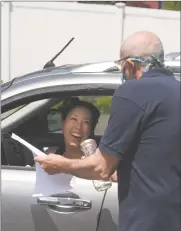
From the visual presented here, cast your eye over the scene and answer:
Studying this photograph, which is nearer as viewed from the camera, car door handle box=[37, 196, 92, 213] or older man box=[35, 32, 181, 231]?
older man box=[35, 32, 181, 231]

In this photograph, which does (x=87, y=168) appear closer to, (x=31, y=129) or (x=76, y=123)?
(x=76, y=123)

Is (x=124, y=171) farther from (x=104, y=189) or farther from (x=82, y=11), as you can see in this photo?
(x=82, y=11)

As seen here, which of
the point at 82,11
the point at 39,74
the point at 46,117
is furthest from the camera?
the point at 82,11

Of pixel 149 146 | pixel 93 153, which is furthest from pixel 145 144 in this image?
pixel 93 153

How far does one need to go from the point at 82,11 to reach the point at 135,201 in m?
11.6

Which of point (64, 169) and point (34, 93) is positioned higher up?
point (34, 93)

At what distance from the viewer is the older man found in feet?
8.16

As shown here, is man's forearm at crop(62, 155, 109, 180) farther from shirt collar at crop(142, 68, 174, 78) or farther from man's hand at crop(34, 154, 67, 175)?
shirt collar at crop(142, 68, 174, 78)

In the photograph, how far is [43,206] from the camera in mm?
3213

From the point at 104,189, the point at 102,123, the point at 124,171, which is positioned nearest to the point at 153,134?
the point at 124,171

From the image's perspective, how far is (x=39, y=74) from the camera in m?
3.51

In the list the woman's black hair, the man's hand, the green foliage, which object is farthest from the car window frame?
the green foliage

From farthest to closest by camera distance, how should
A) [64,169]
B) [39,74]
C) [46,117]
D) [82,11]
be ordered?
1. [82,11]
2. [46,117]
3. [39,74]
4. [64,169]

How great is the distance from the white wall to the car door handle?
10598 millimetres
